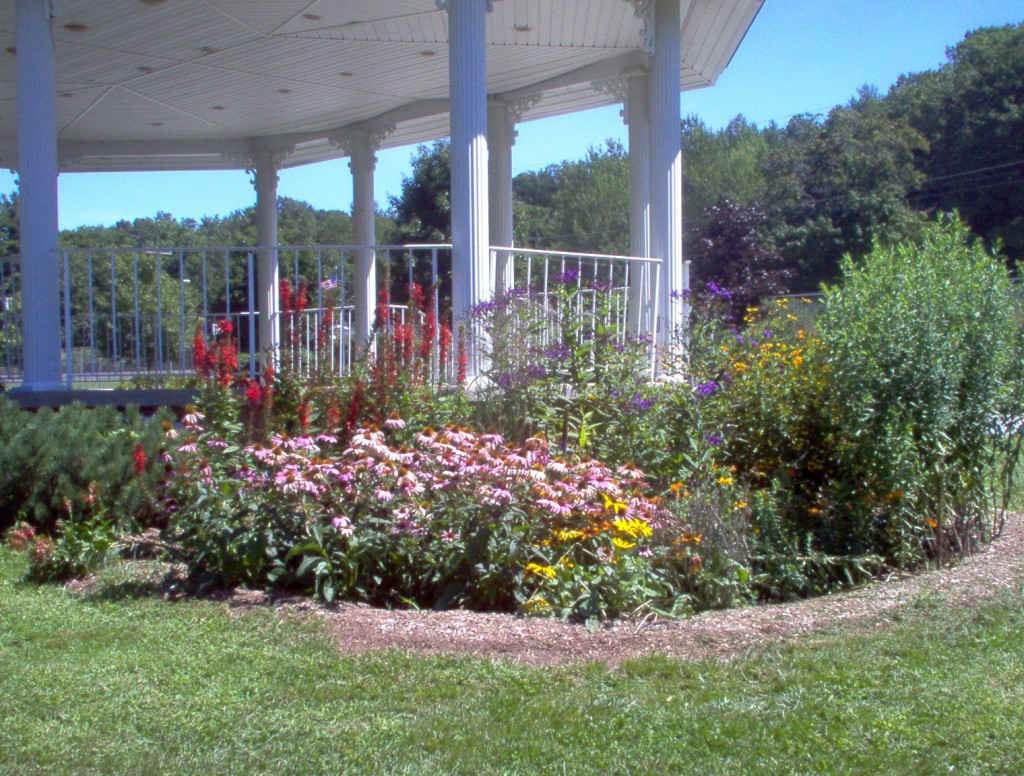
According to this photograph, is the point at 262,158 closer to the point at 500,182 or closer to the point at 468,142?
the point at 500,182

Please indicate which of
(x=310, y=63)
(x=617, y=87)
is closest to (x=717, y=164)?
(x=617, y=87)

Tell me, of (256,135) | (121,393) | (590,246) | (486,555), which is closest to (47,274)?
(121,393)

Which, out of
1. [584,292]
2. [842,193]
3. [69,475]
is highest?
[842,193]

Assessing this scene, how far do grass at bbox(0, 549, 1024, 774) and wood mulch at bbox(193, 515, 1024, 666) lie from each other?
12 cm

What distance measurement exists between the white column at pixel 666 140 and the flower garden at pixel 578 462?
274cm

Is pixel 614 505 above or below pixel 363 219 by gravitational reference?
below

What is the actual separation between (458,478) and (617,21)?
680 cm

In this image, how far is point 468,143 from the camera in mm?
7809

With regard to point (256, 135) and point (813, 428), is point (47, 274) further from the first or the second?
point (256, 135)

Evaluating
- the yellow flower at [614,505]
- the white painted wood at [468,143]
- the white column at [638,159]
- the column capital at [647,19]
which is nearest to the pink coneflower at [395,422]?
the yellow flower at [614,505]

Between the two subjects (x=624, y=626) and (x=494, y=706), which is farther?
(x=624, y=626)

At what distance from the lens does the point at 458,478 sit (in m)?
5.10

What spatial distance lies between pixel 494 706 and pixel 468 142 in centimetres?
509

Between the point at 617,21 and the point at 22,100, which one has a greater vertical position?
the point at 617,21
